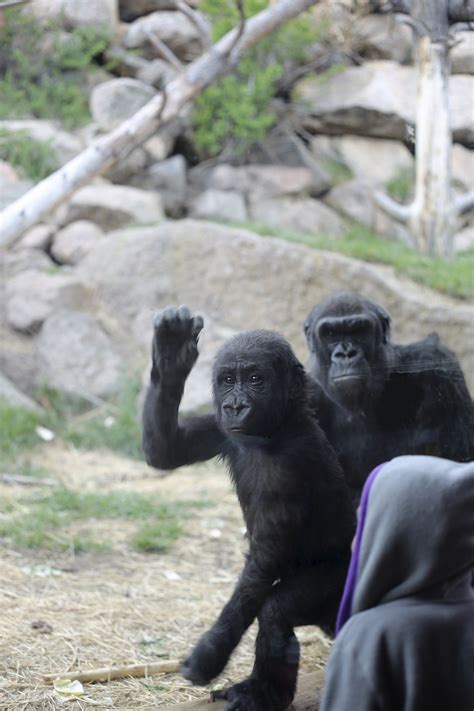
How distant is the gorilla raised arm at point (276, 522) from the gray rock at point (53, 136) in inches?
252

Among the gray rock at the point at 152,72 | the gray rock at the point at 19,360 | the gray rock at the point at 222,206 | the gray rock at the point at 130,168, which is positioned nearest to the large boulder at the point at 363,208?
the gray rock at the point at 222,206

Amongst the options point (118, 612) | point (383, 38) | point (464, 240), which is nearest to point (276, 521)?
point (118, 612)

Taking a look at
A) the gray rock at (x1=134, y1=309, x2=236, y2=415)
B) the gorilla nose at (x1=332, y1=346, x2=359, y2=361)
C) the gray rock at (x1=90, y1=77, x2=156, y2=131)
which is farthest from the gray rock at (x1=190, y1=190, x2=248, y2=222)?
the gorilla nose at (x1=332, y1=346, x2=359, y2=361)

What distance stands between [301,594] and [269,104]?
227 inches

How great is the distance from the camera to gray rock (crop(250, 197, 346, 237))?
8.35 m

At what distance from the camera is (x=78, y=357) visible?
788cm

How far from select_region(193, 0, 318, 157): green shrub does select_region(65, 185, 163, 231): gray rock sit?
1.00 meters

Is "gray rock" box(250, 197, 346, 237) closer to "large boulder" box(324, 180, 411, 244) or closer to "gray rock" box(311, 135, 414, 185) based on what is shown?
"large boulder" box(324, 180, 411, 244)

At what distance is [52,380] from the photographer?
7984mm

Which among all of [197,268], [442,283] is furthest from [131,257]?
[442,283]

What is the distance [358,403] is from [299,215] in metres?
6.24

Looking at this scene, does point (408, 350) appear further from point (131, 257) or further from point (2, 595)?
point (131, 257)

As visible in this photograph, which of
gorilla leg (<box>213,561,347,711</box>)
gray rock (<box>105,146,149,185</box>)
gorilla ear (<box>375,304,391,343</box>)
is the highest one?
gorilla ear (<box>375,304,391,343</box>)

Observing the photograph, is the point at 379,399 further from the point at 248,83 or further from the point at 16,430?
the point at 248,83
